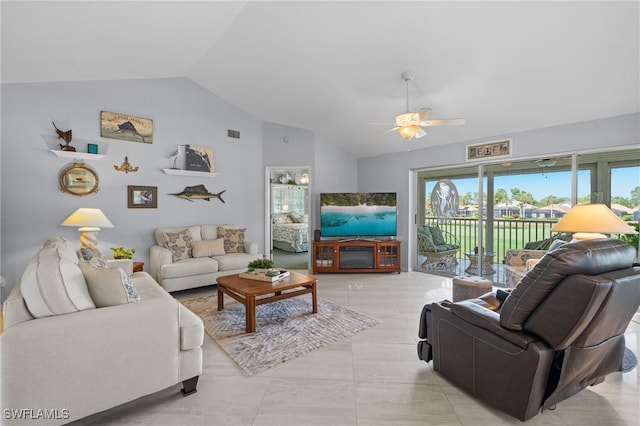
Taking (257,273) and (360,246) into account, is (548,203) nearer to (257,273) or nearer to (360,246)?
(360,246)

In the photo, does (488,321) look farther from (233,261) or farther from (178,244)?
(178,244)

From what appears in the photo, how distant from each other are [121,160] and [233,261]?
218 cm

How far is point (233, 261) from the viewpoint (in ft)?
14.4

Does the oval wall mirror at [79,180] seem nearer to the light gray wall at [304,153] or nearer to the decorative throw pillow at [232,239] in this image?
the decorative throw pillow at [232,239]

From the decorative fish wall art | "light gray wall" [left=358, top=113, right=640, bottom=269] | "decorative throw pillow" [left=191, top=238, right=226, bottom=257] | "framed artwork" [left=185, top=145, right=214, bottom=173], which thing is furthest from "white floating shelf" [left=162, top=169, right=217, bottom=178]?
"light gray wall" [left=358, top=113, right=640, bottom=269]

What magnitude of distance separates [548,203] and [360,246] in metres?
2.92

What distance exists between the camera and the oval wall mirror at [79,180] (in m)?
3.82

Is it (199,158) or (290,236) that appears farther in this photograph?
(290,236)

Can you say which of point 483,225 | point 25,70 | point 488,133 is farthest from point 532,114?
point 25,70

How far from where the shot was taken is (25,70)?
332 centimetres

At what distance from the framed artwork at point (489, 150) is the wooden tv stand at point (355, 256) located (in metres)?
1.93

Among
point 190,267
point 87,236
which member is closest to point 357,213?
point 190,267

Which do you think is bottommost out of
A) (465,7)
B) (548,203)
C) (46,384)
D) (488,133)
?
(46,384)

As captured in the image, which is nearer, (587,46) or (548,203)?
(587,46)
